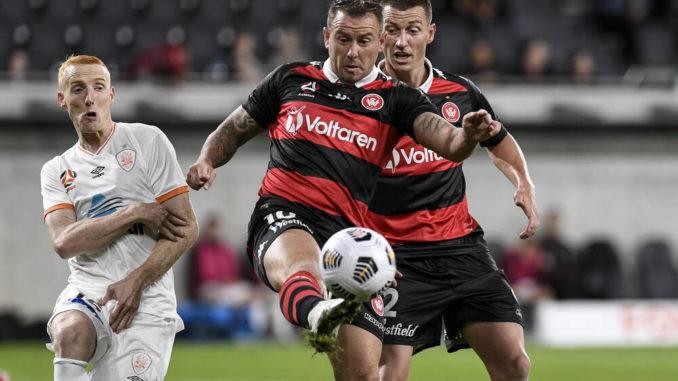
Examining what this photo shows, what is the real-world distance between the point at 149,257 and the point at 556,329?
12.1 metres

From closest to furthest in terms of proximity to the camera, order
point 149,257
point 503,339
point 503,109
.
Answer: point 149,257
point 503,339
point 503,109

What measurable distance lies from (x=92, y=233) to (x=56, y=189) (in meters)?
0.41

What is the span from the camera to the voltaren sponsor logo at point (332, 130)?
6.59m

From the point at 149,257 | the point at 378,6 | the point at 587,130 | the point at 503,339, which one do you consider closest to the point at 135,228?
the point at 149,257

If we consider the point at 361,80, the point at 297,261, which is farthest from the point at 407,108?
the point at 297,261

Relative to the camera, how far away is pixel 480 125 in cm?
584

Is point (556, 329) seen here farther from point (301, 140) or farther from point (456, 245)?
point (301, 140)

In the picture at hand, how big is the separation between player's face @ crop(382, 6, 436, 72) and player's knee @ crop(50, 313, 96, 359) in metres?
2.47

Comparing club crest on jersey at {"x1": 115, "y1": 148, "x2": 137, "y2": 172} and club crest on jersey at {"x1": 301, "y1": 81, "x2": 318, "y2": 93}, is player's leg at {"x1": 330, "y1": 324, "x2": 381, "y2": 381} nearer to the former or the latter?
club crest on jersey at {"x1": 301, "y1": 81, "x2": 318, "y2": 93}

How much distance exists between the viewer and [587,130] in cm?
1953

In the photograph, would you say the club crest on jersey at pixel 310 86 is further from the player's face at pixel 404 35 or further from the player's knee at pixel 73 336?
the player's knee at pixel 73 336

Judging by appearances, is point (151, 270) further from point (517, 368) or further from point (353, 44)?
point (517, 368)

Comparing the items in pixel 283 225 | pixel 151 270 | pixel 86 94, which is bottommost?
pixel 151 270

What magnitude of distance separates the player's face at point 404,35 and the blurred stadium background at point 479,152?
30.8 feet
